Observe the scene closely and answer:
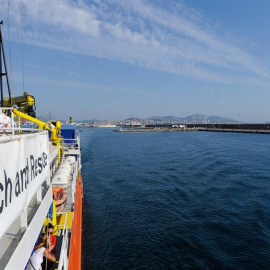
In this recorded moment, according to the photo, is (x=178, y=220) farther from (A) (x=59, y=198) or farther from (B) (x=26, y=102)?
(B) (x=26, y=102)

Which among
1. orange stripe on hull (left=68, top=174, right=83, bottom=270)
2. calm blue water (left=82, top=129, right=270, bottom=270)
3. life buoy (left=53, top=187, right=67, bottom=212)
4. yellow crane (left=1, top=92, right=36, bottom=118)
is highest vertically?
yellow crane (left=1, top=92, right=36, bottom=118)

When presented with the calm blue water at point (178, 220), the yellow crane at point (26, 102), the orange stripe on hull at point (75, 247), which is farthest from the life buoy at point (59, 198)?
the yellow crane at point (26, 102)

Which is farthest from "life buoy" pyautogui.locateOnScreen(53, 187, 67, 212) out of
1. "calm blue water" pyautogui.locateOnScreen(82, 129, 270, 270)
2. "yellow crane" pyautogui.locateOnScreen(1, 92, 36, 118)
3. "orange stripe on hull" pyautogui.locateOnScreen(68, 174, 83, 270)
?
"yellow crane" pyautogui.locateOnScreen(1, 92, 36, 118)

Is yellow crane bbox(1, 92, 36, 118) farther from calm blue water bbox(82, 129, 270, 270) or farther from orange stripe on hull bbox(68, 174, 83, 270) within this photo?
orange stripe on hull bbox(68, 174, 83, 270)

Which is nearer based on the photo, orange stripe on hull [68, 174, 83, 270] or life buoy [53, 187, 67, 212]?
orange stripe on hull [68, 174, 83, 270]

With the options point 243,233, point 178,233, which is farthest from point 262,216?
point 178,233

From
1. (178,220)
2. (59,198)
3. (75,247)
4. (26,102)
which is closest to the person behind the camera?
(75,247)

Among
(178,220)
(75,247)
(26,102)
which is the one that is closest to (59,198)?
(75,247)

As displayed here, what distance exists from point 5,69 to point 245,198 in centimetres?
2519

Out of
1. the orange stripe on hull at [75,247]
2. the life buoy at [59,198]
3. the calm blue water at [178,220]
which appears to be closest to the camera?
the orange stripe on hull at [75,247]

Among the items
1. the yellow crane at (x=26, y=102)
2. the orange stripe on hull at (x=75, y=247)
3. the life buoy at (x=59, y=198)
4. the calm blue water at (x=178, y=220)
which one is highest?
the yellow crane at (x=26, y=102)

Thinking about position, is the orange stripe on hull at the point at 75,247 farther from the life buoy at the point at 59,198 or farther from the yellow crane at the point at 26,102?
the yellow crane at the point at 26,102

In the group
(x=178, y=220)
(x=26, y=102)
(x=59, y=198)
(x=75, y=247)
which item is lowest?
(x=178, y=220)

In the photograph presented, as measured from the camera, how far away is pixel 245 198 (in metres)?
23.3
